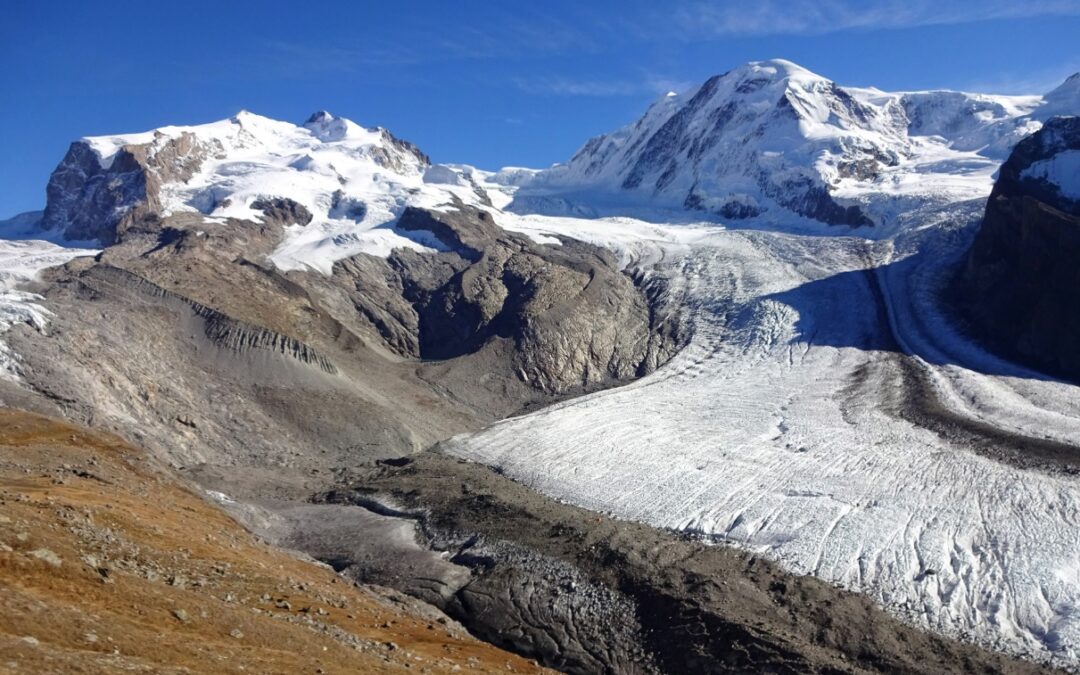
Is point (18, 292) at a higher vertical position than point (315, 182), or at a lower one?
lower

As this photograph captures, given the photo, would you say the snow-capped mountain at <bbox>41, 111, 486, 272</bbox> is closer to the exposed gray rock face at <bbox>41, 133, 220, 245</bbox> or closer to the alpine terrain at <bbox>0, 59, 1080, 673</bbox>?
the exposed gray rock face at <bbox>41, 133, 220, 245</bbox>

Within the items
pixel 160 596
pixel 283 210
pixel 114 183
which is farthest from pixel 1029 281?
pixel 114 183

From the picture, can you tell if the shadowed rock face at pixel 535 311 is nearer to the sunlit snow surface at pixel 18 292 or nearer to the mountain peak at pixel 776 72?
the sunlit snow surface at pixel 18 292

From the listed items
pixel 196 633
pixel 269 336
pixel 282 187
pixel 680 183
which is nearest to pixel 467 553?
pixel 196 633

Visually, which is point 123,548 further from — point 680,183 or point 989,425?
point 680,183

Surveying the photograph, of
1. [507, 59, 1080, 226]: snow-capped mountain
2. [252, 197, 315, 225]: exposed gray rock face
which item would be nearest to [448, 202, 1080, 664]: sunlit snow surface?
[507, 59, 1080, 226]: snow-capped mountain

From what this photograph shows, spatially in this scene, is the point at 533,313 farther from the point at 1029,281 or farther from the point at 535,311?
the point at 1029,281

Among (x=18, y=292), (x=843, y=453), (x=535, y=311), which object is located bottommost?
(x=843, y=453)
